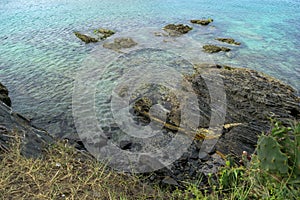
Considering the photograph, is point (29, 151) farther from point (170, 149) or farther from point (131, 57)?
point (131, 57)

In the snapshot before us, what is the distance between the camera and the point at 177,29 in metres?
23.9

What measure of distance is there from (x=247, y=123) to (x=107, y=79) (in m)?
7.92

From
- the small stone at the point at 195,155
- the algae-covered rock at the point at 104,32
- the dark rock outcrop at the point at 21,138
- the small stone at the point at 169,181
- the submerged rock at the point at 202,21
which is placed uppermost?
the dark rock outcrop at the point at 21,138

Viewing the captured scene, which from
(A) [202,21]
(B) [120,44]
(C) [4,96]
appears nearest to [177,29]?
(A) [202,21]

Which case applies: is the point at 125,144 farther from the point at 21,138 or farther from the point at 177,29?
the point at 177,29

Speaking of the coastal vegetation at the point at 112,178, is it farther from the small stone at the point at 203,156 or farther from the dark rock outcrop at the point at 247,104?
the dark rock outcrop at the point at 247,104

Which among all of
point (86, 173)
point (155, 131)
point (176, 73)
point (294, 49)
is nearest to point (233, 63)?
point (176, 73)

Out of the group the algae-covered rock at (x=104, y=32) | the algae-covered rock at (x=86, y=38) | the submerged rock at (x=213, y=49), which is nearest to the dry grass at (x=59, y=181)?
the submerged rock at (x=213, y=49)

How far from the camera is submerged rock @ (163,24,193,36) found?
920 inches

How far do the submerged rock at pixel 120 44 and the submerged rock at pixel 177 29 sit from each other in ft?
13.6

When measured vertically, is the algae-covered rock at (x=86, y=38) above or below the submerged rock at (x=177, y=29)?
above

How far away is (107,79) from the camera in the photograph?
1495 centimetres

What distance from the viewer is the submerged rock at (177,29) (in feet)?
76.6

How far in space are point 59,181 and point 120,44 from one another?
15656mm
